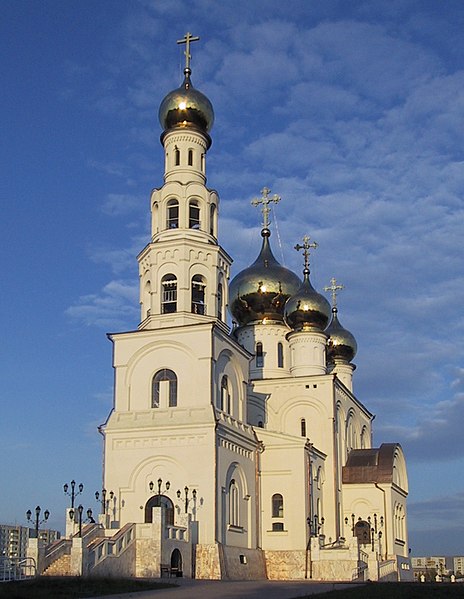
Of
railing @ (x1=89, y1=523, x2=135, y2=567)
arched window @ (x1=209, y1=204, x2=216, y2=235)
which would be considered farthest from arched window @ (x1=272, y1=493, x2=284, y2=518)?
arched window @ (x1=209, y1=204, x2=216, y2=235)

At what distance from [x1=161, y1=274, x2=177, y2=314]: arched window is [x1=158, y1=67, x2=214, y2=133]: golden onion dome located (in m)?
6.75

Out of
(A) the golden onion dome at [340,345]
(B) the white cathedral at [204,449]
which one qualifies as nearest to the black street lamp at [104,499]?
(B) the white cathedral at [204,449]

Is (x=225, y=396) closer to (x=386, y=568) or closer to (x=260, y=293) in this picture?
(x=386, y=568)

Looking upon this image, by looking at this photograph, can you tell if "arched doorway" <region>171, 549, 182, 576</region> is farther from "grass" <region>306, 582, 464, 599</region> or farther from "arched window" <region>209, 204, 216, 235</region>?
"arched window" <region>209, 204, 216, 235</region>

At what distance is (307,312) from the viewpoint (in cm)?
4372

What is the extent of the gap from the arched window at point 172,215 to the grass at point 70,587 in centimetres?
1591

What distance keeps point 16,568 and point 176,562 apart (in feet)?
18.4

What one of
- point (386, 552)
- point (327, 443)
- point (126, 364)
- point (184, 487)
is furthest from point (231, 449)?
point (386, 552)

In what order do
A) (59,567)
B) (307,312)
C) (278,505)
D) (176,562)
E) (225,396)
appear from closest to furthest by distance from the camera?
1. (59,567)
2. (176,562)
3. (225,396)
4. (278,505)
5. (307,312)

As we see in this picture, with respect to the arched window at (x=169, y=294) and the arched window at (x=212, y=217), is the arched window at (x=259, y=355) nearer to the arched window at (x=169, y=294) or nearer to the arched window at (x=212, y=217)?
the arched window at (x=212, y=217)

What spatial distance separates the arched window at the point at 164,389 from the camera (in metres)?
32.7

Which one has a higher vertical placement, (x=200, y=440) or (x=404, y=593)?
(x=200, y=440)

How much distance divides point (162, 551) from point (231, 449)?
6707mm

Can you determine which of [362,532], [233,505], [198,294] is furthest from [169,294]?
[362,532]
